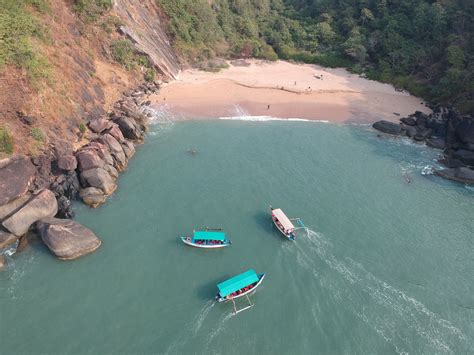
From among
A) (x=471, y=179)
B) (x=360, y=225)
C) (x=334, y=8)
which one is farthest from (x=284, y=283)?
(x=334, y=8)

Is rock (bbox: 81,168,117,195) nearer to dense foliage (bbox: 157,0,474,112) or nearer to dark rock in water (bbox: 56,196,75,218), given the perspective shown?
dark rock in water (bbox: 56,196,75,218)

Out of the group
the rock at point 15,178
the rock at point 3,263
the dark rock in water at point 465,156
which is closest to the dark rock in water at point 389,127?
the dark rock in water at point 465,156

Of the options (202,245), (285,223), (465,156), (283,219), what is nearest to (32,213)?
(202,245)

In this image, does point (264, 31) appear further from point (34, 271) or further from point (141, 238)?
point (34, 271)

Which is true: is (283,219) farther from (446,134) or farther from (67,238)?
(446,134)

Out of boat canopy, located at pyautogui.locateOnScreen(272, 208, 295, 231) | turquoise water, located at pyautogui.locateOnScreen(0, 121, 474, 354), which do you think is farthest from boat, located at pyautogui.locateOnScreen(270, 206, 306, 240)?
turquoise water, located at pyautogui.locateOnScreen(0, 121, 474, 354)

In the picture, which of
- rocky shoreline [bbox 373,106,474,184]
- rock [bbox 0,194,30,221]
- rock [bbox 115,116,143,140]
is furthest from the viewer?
rock [bbox 115,116,143,140]
